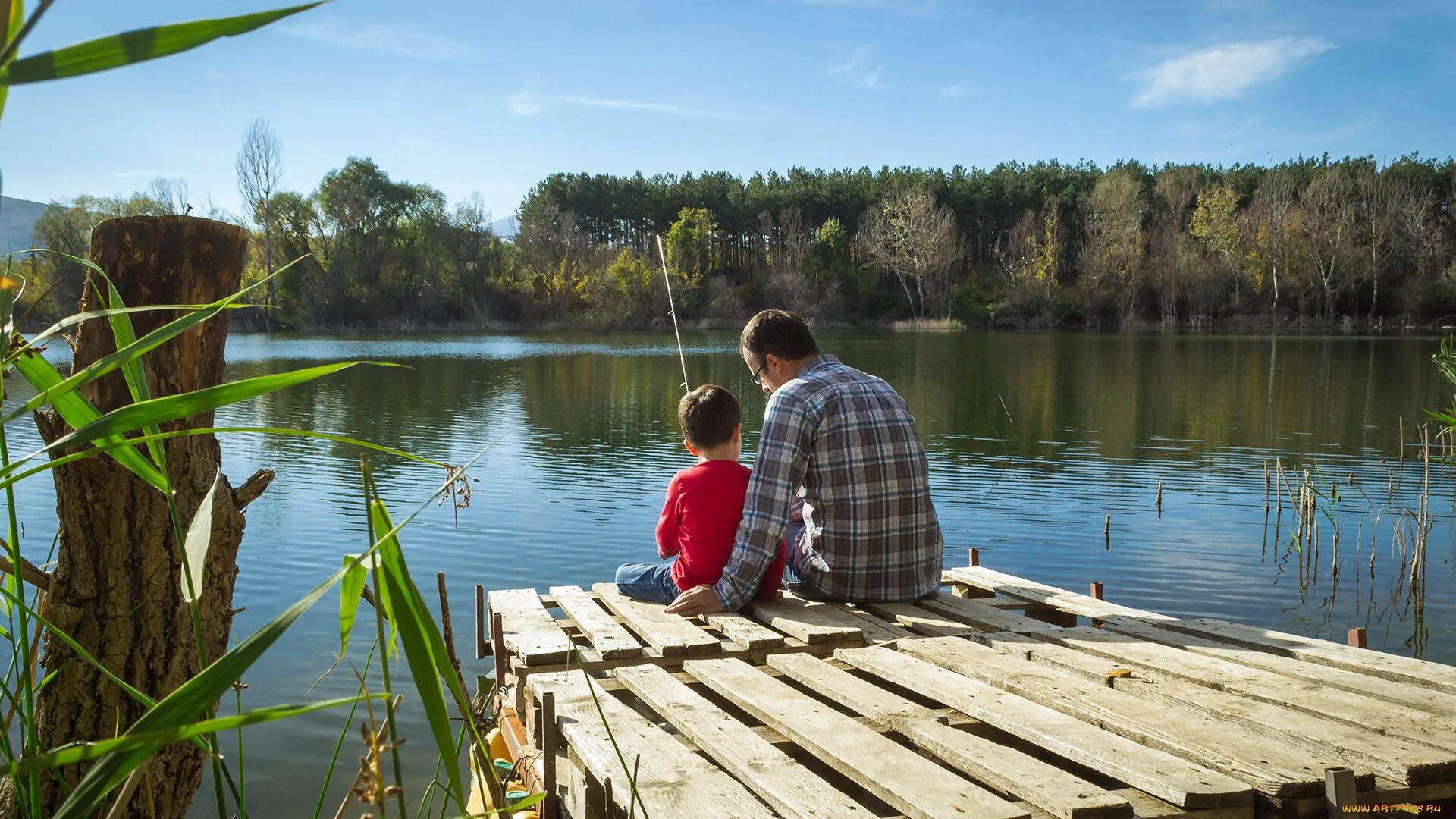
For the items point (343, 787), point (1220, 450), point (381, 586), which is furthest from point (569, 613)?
point (1220, 450)

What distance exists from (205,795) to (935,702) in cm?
306

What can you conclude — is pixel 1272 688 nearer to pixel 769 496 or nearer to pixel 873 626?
pixel 873 626

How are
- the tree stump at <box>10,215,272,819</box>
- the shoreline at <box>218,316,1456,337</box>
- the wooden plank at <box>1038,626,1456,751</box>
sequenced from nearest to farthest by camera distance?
the tree stump at <box>10,215,272,819</box> → the wooden plank at <box>1038,626,1456,751</box> → the shoreline at <box>218,316,1456,337</box>

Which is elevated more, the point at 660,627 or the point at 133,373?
the point at 133,373

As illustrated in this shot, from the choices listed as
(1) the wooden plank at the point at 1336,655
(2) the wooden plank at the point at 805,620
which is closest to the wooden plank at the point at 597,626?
(2) the wooden plank at the point at 805,620

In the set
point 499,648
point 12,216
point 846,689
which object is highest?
point 12,216

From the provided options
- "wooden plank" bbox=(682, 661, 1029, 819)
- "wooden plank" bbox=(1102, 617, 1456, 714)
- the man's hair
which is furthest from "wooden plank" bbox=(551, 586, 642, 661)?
"wooden plank" bbox=(1102, 617, 1456, 714)

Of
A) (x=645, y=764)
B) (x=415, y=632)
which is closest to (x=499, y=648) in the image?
(x=645, y=764)

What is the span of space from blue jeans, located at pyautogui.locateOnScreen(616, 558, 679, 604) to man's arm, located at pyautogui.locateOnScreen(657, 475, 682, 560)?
56 mm

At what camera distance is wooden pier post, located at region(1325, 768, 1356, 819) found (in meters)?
2.09

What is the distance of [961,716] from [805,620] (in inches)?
41.8

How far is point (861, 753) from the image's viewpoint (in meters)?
2.38

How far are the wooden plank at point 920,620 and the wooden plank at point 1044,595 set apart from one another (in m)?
0.64

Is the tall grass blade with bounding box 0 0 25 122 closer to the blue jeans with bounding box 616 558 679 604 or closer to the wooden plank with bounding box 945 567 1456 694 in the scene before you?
the wooden plank with bounding box 945 567 1456 694
